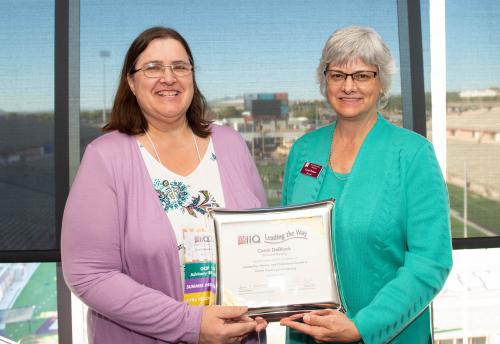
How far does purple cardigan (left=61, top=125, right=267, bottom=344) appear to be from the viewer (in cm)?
143

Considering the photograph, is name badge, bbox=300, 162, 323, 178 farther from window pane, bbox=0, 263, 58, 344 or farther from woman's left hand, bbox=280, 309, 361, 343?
window pane, bbox=0, 263, 58, 344

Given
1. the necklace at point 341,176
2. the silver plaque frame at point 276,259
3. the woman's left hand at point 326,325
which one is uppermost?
the necklace at point 341,176

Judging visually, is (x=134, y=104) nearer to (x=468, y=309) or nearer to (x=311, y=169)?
(x=311, y=169)


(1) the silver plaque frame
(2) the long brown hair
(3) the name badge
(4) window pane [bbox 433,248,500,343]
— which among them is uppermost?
(2) the long brown hair

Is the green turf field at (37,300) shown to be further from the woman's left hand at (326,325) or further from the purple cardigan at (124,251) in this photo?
the woman's left hand at (326,325)

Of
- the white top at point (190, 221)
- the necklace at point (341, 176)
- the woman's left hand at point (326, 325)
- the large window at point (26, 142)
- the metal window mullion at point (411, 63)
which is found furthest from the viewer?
the metal window mullion at point (411, 63)

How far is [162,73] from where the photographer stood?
156 cm

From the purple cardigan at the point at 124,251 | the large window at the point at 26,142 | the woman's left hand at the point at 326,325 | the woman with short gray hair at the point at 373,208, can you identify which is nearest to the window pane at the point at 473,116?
the woman with short gray hair at the point at 373,208

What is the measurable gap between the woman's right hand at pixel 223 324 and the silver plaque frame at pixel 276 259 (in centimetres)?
2

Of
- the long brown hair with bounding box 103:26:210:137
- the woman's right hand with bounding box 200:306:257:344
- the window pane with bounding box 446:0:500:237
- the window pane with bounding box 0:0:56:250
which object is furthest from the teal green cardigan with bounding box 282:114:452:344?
the window pane with bounding box 0:0:56:250

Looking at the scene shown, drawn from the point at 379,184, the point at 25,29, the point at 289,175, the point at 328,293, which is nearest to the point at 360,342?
the point at 328,293

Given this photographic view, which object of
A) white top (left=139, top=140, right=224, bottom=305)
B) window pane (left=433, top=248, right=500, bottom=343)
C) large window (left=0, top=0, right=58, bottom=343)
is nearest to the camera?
white top (left=139, top=140, right=224, bottom=305)

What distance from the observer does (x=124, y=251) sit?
58.6 inches

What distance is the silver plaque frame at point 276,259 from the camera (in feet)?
4.65
